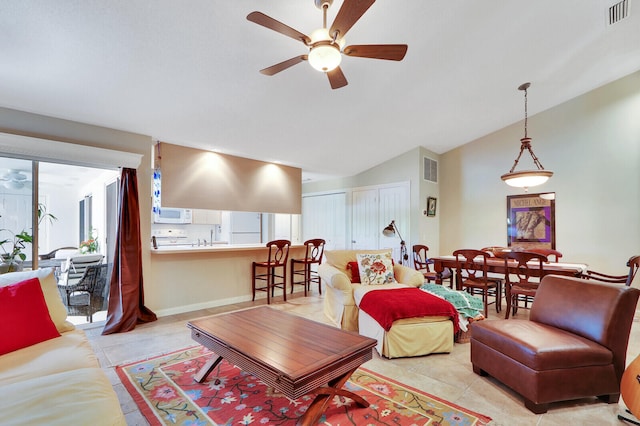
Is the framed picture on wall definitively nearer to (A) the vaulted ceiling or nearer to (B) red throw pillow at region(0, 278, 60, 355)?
(A) the vaulted ceiling

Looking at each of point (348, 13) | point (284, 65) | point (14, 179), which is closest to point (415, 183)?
point (284, 65)

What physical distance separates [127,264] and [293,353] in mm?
2773

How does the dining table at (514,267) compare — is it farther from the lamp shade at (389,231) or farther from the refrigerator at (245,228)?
the refrigerator at (245,228)

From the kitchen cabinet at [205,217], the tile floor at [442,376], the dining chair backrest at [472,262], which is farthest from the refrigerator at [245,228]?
→ the dining chair backrest at [472,262]

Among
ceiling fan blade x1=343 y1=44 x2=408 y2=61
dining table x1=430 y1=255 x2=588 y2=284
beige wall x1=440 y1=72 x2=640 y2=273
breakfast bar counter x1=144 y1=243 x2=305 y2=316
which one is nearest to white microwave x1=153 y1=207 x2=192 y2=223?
breakfast bar counter x1=144 y1=243 x2=305 y2=316

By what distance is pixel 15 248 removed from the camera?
3.15 metres

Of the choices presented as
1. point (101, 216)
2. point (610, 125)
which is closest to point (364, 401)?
point (101, 216)

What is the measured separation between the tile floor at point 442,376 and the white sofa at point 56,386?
54 centimetres

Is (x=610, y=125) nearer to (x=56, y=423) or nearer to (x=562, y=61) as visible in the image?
(x=562, y=61)

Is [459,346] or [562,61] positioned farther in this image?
[562,61]

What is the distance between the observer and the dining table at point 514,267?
3.56 metres

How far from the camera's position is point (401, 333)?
2.80 m

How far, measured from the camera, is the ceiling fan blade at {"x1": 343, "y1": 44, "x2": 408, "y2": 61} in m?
2.07

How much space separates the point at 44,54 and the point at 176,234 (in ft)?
12.7
